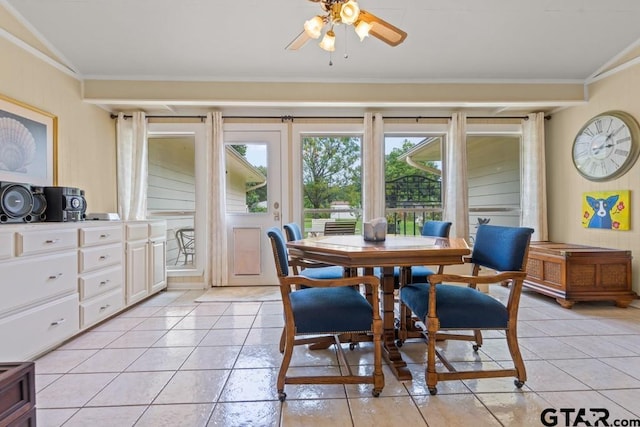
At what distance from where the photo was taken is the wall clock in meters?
3.10

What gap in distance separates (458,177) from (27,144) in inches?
171

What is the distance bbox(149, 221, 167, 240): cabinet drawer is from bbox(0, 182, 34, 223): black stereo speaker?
48.4 inches

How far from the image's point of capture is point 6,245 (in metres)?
1.86

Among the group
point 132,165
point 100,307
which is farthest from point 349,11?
point 132,165

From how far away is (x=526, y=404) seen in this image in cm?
156

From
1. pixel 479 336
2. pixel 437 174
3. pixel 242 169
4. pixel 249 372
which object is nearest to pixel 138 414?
pixel 249 372

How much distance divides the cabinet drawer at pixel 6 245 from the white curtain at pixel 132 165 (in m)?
1.92

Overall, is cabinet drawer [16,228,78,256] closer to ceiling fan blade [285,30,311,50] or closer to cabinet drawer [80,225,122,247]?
cabinet drawer [80,225,122,247]

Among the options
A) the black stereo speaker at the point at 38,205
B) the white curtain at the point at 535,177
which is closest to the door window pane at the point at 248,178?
the black stereo speaker at the point at 38,205

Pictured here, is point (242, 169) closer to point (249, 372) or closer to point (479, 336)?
point (249, 372)

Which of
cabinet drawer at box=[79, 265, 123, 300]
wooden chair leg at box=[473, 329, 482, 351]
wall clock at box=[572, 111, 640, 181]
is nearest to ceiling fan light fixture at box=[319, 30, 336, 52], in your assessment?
wooden chair leg at box=[473, 329, 482, 351]

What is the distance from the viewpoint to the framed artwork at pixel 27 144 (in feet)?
7.80

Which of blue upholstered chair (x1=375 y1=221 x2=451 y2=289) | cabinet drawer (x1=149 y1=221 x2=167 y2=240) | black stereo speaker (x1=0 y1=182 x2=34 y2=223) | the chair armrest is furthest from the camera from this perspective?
cabinet drawer (x1=149 y1=221 x2=167 y2=240)

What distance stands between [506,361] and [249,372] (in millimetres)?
1631
